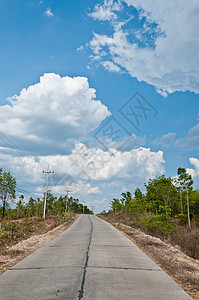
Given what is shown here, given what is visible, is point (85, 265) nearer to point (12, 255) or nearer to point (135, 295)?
point (135, 295)

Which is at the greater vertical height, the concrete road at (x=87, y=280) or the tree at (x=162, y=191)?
the tree at (x=162, y=191)

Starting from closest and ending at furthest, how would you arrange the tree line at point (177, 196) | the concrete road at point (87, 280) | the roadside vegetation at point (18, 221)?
the concrete road at point (87, 280) → the roadside vegetation at point (18, 221) → the tree line at point (177, 196)

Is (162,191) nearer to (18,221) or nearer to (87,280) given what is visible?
(18,221)

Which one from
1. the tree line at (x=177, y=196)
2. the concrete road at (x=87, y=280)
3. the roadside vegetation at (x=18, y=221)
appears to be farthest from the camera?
the tree line at (x=177, y=196)

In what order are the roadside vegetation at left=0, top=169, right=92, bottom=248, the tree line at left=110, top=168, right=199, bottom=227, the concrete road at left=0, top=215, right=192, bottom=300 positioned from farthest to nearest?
the tree line at left=110, top=168, right=199, bottom=227
the roadside vegetation at left=0, top=169, right=92, bottom=248
the concrete road at left=0, top=215, right=192, bottom=300

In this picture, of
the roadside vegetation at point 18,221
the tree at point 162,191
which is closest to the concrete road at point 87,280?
the roadside vegetation at point 18,221

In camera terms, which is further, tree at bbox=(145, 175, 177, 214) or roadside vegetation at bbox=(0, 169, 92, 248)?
tree at bbox=(145, 175, 177, 214)

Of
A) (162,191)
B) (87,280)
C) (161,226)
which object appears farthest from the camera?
(162,191)

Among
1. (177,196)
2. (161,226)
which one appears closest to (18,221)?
(161,226)

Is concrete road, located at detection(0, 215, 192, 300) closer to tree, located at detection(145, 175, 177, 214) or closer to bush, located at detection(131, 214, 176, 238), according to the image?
bush, located at detection(131, 214, 176, 238)

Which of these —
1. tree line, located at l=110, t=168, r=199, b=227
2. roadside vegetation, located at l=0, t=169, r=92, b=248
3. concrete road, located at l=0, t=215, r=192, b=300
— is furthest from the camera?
tree line, located at l=110, t=168, r=199, b=227

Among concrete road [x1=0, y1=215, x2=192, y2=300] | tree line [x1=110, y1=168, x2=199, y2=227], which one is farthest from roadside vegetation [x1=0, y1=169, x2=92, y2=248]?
tree line [x1=110, y1=168, x2=199, y2=227]

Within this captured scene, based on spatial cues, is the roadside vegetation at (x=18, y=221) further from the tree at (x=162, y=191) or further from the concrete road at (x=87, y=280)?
the tree at (x=162, y=191)

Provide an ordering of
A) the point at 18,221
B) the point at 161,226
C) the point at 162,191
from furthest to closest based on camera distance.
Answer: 1. the point at 162,191
2. the point at 18,221
3. the point at 161,226
